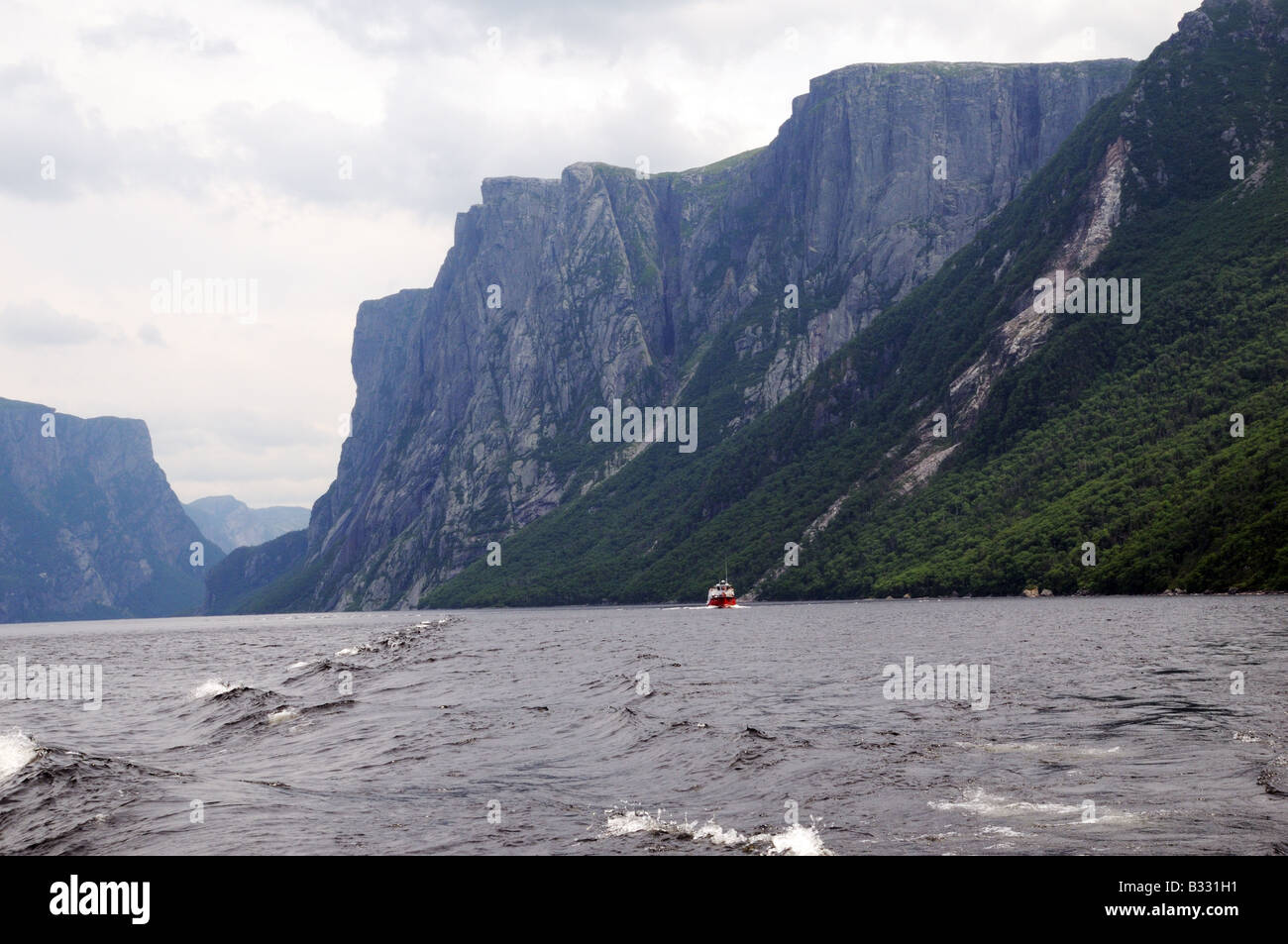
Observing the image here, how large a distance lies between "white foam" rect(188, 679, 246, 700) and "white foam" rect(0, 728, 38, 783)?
1567cm

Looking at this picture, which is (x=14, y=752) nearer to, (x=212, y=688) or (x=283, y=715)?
(x=283, y=715)

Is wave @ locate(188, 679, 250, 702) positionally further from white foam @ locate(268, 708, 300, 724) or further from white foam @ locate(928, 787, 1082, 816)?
white foam @ locate(928, 787, 1082, 816)

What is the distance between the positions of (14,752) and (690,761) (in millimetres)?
28180

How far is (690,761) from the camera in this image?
115 feet

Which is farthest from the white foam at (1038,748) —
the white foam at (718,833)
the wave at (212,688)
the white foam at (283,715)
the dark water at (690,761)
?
the wave at (212,688)

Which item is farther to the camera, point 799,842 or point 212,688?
point 212,688

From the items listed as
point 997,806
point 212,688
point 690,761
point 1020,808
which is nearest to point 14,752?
point 212,688
